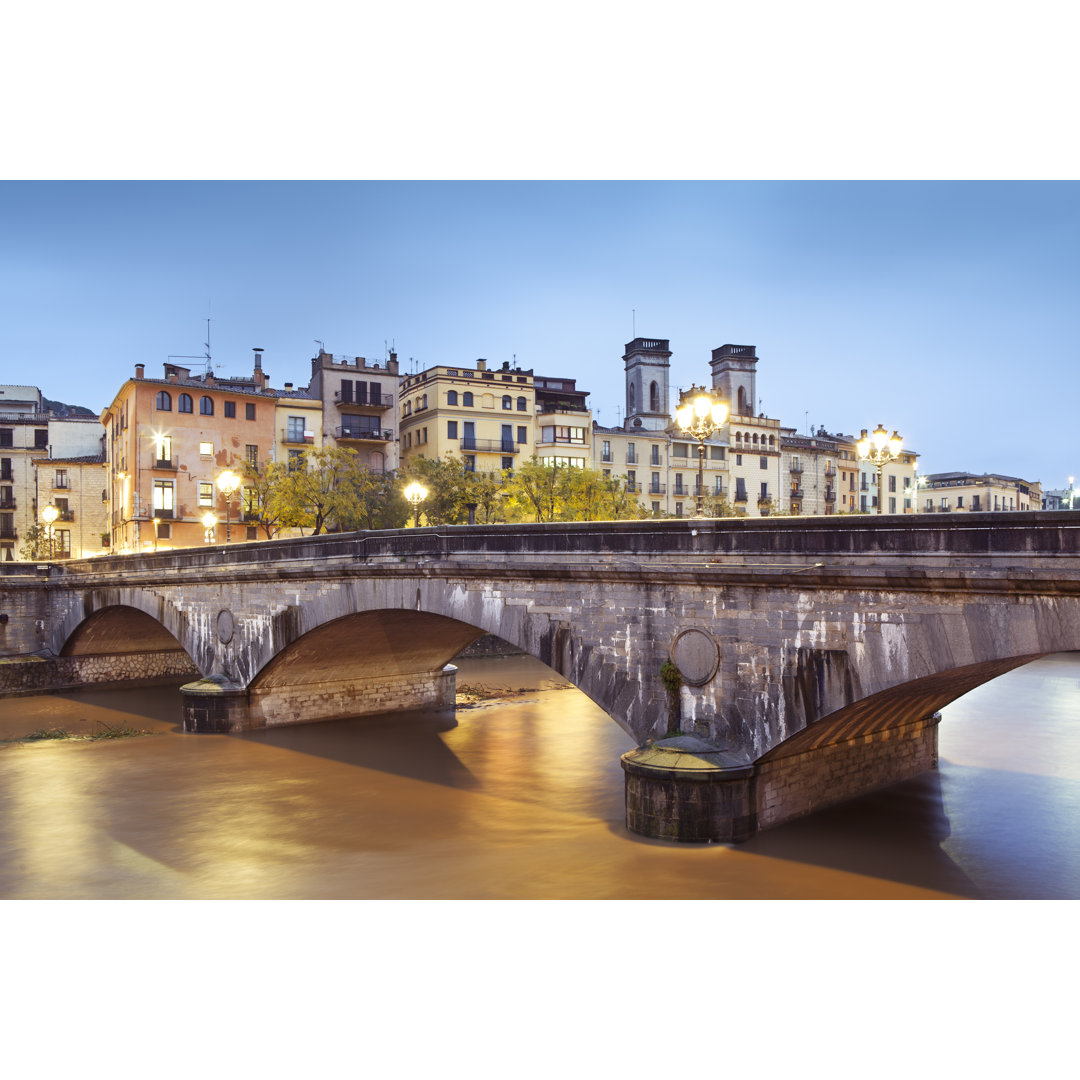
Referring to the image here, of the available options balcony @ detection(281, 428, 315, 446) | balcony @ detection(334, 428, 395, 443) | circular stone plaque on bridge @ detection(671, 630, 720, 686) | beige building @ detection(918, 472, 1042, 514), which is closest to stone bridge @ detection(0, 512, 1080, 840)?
circular stone plaque on bridge @ detection(671, 630, 720, 686)

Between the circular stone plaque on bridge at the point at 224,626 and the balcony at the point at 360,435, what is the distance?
→ 31.4 meters

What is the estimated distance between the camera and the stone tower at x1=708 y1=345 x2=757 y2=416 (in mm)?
75375

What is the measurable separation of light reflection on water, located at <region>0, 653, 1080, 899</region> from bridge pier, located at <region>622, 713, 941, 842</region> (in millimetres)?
283

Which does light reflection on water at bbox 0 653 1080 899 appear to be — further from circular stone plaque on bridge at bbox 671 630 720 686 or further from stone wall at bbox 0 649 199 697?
stone wall at bbox 0 649 199 697

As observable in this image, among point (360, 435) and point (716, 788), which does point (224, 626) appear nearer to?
point (716, 788)

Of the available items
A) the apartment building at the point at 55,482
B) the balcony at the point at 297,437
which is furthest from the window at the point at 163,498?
the apartment building at the point at 55,482

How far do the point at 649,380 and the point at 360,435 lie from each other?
24.1 metres

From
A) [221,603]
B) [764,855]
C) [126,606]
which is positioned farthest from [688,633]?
[126,606]

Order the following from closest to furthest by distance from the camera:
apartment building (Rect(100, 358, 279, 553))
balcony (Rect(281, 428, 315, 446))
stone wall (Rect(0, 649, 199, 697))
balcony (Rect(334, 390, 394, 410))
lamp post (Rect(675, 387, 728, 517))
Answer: lamp post (Rect(675, 387, 728, 517)), stone wall (Rect(0, 649, 199, 697)), apartment building (Rect(100, 358, 279, 553)), balcony (Rect(281, 428, 315, 446)), balcony (Rect(334, 390, 394, 410))

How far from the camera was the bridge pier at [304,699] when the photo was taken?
1171 inches

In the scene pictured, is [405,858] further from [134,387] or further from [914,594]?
[134,387]

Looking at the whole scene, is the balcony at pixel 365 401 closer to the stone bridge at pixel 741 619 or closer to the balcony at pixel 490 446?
the balcony at pixel 490 446

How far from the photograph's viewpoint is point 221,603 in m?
30.7

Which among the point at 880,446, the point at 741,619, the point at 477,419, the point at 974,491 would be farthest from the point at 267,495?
the point at 974,491
